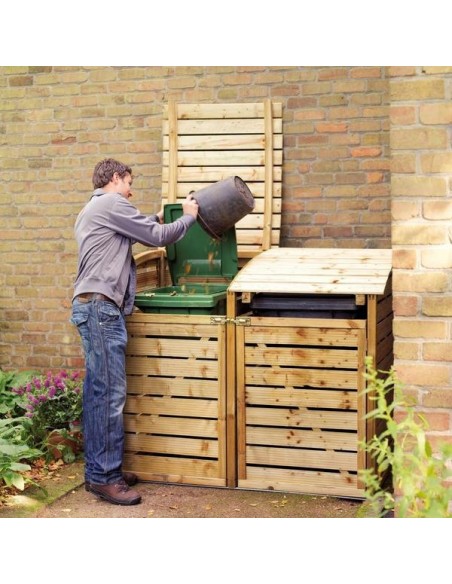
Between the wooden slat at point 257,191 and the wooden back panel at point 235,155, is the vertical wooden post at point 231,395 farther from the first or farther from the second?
the wooden slat at point 257,191

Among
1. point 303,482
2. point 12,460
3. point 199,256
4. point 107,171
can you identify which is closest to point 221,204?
point 199,256

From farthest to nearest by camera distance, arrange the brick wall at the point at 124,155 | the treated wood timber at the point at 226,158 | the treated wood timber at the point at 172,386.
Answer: the brick wall at the point at 124,155, the treated wood timber at the point at 226,158, the treated wood timber at the point at 172,386

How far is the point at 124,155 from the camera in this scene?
7.15m

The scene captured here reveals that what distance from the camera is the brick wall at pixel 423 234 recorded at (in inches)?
150

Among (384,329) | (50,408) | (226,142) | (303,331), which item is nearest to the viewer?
(303,331)

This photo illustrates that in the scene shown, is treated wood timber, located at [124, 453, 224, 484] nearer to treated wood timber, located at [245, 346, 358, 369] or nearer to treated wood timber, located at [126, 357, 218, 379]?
treated wood timber, located at [126, 357, 218, 379]

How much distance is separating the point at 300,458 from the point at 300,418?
0.24 m

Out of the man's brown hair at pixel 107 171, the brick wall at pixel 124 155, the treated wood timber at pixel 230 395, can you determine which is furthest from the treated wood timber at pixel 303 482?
the brick wall at pixel 124 155

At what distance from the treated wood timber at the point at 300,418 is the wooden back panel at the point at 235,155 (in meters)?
1.42

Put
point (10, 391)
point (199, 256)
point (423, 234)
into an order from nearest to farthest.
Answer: point (423, 234) < point (199, 256) < point (10, 391)

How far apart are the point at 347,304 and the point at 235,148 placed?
6.24 feet

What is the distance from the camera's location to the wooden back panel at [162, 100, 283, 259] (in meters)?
6.38

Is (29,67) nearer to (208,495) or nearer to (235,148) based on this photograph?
(235,148)

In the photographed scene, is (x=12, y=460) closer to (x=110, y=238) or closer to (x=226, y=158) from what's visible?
(x=110, y=238)
